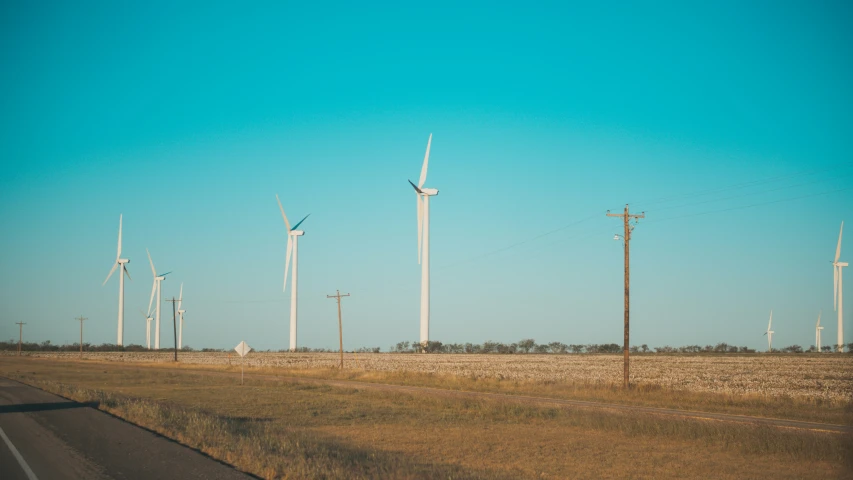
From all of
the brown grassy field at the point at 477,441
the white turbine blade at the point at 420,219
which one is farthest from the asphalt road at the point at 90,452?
the white turbine blade at the point at 420,219

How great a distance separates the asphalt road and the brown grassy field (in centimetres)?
101

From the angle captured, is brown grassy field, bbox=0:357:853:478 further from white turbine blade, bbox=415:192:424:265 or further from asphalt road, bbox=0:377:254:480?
white turbine blade, bbox=415:192:424:265

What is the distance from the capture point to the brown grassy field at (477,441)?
693 inches

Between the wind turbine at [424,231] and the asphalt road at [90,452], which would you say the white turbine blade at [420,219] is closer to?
the wind turbine at [424,231]

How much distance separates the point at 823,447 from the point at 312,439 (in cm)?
1656

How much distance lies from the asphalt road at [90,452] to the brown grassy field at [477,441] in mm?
1008

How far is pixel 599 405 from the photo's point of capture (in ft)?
112

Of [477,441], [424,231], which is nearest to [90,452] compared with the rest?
Result: [477,441]

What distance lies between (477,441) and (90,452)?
12.6m

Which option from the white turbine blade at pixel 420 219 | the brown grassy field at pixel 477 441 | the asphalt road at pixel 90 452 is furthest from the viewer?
the white turbine blade at pixel 420 219

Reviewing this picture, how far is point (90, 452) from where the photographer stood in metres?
17.5

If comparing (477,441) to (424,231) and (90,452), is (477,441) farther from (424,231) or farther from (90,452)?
(424,231)

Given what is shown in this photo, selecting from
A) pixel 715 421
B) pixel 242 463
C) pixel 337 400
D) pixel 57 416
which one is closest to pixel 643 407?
pixel 715 421

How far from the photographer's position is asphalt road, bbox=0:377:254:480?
14.7 metres
